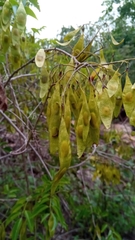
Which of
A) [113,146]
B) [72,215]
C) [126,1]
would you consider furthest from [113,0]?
[72,215]

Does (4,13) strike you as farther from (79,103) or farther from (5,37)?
(79,103)

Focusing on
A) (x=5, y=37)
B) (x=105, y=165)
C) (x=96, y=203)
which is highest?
(x=5, y=37)

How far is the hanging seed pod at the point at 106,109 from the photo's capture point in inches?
27.2

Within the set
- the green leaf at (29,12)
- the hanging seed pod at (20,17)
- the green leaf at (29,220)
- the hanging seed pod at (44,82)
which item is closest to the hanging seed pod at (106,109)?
the hanging seed pod at (44,82)

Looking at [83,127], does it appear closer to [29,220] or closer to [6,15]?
[6,15]

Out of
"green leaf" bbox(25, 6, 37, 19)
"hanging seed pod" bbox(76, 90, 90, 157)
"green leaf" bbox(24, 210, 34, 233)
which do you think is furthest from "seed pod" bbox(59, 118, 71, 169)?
"green leaf" bbox(24, 210, 34, 233)

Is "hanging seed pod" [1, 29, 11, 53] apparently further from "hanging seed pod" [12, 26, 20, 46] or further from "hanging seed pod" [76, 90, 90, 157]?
"hanging seed pod" [76, 90, 90, 157]

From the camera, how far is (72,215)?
7.14ft

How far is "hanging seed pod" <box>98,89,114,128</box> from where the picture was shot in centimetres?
69

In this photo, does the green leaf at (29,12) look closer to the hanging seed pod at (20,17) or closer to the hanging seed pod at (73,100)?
the hanging seed pod at (20,17)

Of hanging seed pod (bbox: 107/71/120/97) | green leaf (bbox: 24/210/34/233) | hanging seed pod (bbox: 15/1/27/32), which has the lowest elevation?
green leaf (bbox: 24/210/34/233)

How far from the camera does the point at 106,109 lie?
2.27 ft

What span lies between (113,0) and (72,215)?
8715 millimetres

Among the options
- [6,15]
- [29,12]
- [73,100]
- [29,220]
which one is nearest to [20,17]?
[6,15]
